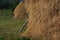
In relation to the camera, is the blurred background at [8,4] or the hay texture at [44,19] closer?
the hay texture at [44,19]

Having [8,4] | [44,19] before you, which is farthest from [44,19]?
[8,4]

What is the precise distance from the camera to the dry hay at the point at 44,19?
33.8 ft

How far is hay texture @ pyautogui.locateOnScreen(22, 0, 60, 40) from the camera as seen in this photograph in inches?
405

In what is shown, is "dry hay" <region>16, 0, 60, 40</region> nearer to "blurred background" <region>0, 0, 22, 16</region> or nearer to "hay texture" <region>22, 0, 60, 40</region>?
"hay texture" <region>22, 0, 60, 40</region>

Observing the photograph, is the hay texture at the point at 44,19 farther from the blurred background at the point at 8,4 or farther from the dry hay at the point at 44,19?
the blurred background at the point at 8,4

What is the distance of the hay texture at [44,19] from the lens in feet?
33.8

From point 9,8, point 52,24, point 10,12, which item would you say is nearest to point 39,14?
point 52,24

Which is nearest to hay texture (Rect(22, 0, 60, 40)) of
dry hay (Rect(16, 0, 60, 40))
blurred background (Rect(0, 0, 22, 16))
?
dry hay (Rect(16, 0, 60, 40))

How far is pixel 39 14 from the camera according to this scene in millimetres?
11164

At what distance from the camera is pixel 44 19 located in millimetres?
10812

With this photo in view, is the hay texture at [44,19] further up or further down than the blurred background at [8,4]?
further up

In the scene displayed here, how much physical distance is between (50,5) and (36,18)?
99 cm

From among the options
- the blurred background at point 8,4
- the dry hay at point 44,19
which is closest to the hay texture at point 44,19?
the dry hay at point 44,19

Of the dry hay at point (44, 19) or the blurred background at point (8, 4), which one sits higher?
the dry hay at point (44, 19)
